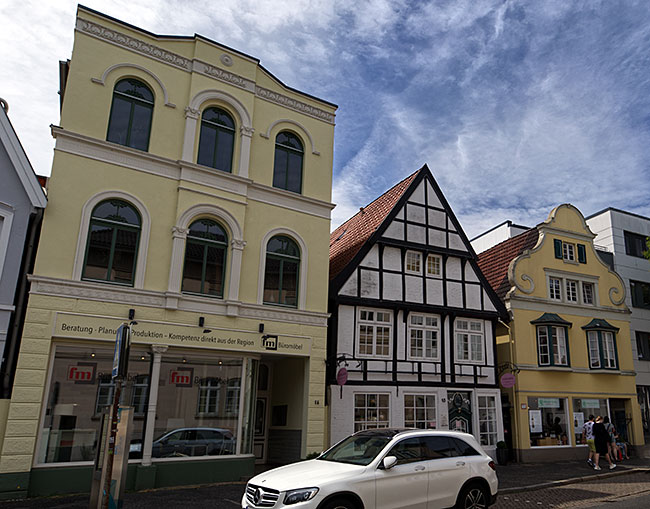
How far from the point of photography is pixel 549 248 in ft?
76.0

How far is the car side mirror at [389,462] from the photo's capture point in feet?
27.9

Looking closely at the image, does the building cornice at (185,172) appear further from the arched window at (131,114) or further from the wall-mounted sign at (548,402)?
the wall-mounted sign at (548,402)

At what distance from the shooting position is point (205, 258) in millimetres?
14445

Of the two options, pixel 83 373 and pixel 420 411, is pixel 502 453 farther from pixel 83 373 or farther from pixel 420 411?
pixel 83 373

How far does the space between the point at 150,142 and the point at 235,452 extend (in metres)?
8.68

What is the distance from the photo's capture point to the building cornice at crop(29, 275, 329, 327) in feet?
40.1

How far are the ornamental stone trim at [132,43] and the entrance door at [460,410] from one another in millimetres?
13962

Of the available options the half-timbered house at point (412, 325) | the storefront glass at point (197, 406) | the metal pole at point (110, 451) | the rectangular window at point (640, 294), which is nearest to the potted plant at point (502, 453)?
the half-timbered house at point (412, 325)

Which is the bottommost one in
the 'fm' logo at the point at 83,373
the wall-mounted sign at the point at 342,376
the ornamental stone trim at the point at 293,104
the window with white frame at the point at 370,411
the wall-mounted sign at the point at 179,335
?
the window with white frame at the point at 370,411

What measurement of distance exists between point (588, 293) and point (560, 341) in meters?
3.48

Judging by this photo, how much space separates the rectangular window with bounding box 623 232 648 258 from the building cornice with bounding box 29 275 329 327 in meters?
22.4

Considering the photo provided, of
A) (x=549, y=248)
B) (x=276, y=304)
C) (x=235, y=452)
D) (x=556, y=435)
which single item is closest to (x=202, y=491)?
(x=235, y=452)

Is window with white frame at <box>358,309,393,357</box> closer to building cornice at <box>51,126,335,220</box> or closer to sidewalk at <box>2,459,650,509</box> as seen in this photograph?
building cornice at <box>51,126,335,220</box>

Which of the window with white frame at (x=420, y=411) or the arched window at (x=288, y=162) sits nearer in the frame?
the arched window at (x=288, y=162)
